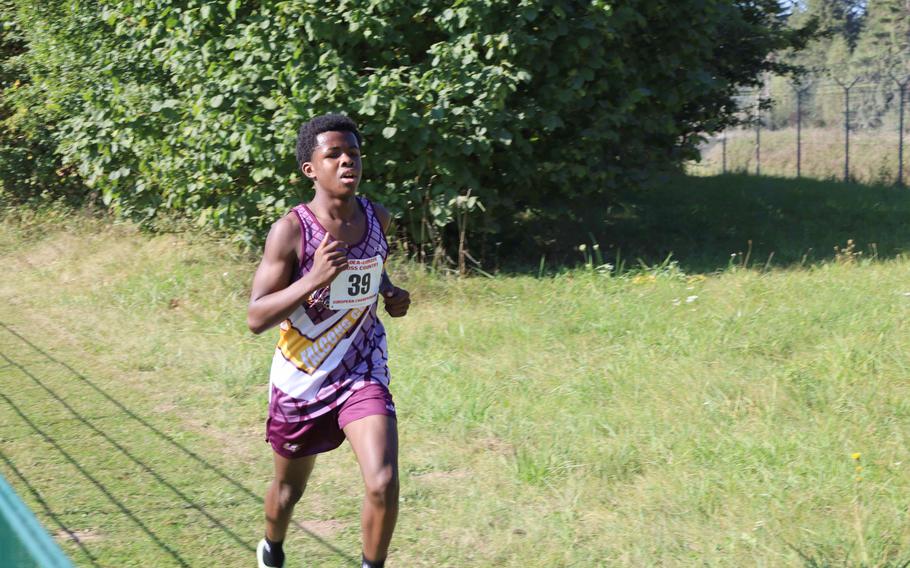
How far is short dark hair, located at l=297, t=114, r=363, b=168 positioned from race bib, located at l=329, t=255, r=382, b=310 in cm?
51

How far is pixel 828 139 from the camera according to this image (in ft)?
106

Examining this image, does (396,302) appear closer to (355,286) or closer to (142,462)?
(355,286)

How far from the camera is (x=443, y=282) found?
1023 cm

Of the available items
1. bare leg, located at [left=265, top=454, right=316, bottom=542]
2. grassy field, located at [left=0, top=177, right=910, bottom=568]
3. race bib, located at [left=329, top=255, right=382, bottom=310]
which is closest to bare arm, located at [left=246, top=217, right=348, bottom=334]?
race bib, located at [left=329, top=255, right=382, bottom=310]

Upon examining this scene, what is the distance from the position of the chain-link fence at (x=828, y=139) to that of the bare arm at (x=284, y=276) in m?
19.6

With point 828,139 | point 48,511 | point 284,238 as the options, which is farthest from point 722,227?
point 828,139

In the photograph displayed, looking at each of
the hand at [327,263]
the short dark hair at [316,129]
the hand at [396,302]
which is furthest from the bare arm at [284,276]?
the hand at [396,302]

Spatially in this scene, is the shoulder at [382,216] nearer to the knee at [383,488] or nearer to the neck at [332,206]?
the neck at [332,206]

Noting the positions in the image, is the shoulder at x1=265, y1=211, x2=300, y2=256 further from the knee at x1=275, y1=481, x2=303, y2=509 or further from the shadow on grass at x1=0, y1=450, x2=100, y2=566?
the shadow on grass at x1=0, y1=450, x2=100, y2=566

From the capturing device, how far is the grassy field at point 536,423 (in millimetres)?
5137

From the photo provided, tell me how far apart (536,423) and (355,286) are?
2599 mm

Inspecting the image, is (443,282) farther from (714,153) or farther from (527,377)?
(714,153)

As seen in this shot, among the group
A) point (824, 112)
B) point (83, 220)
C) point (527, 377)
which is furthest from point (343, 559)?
point (824, 112)

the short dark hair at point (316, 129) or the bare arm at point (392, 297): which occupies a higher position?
the short dark hair at point (316, 129)
